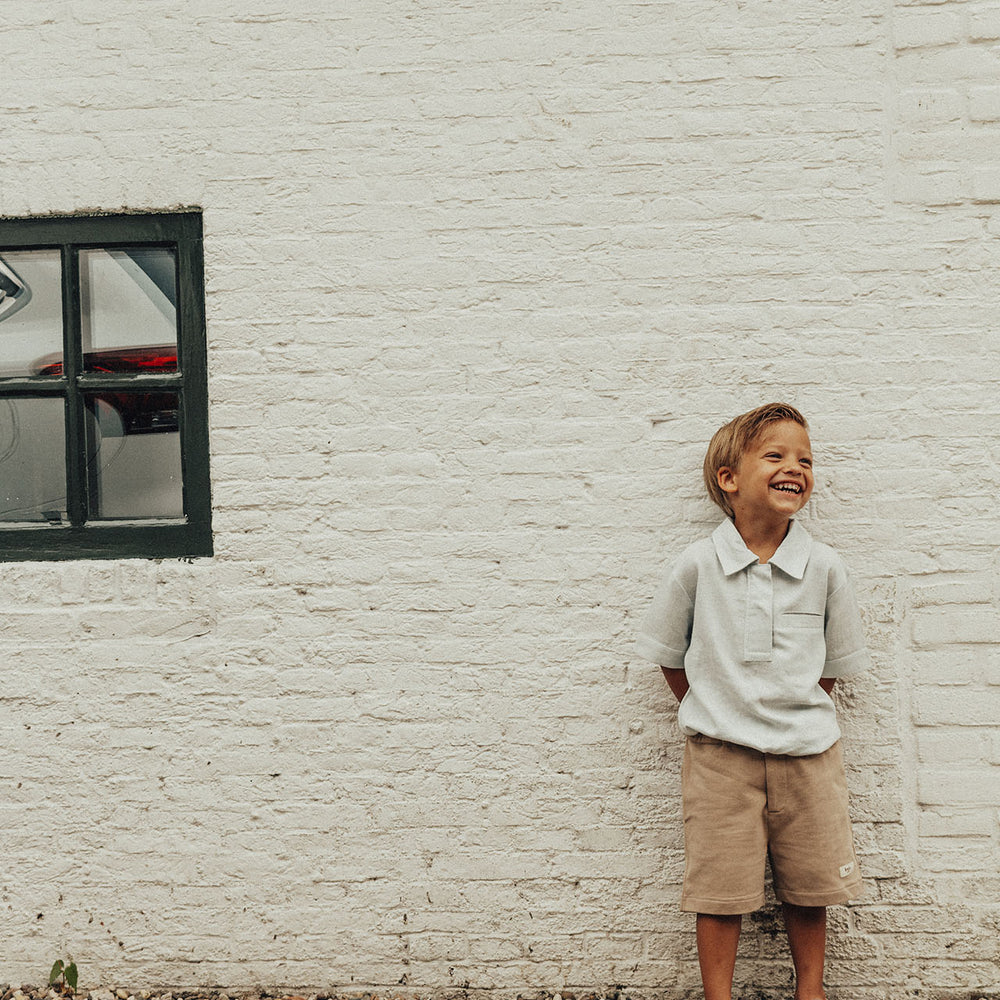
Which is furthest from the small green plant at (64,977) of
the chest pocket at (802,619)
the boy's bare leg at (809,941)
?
the chest pocket at (802,619)

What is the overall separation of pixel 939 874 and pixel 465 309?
2.29 metres

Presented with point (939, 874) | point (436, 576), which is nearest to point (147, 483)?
point (436, 576)

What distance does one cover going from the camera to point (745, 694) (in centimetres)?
268

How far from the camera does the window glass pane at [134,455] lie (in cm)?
311

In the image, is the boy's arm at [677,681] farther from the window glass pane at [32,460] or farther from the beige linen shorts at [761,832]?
the window glass pane at [32,460]

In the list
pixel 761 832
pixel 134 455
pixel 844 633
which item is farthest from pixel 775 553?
pixel 134 455

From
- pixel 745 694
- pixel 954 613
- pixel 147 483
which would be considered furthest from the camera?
pixel 147 483

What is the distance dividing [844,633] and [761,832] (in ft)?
2.02

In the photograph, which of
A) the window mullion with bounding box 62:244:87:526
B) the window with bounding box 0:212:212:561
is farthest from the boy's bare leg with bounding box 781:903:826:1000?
the window mullion with bounding box 62:244:87:526

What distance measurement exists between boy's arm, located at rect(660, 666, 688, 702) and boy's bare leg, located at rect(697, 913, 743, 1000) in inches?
24.6

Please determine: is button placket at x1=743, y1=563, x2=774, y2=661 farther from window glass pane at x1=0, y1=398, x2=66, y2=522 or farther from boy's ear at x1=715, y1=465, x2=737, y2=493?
window glass pane at x1=0, y1=398, x2=66, y2=522

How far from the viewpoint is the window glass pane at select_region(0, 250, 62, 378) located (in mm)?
3111

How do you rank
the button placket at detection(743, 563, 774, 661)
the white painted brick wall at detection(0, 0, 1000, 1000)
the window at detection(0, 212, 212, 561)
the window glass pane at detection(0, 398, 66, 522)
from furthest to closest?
the window glass pane at detection(0, 398, 66, 522), the window at detection(0, 212, 212, 561), the white painted brick wall at detection(0, 0, 1000, 1000), the button placket at detection(743, 563, 774, 661)

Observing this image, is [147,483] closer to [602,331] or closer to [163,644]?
[163,644]
